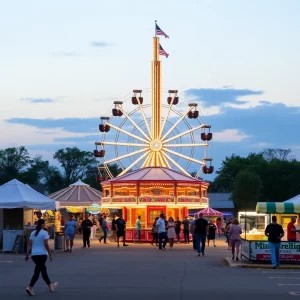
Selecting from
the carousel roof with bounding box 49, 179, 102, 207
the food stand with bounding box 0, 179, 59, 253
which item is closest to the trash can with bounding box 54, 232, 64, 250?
the food stand with bounding box 0, 179, 59, 253

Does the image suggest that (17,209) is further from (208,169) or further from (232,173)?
(232,173)

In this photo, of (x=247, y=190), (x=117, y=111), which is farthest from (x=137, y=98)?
(x=247, y=190)

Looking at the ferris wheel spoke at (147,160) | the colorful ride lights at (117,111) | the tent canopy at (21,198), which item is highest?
the colorful ride lights at (117,111)

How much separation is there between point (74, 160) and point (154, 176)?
106 meters

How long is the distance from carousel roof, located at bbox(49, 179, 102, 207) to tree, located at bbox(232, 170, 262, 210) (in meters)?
41.4

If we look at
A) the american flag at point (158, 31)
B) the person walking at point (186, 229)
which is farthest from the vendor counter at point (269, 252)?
the american flag at point (158, 31)

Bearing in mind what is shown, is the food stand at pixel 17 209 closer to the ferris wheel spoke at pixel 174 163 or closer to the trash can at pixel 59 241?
the trash can at pixel 59 241

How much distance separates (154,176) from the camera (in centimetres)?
5294

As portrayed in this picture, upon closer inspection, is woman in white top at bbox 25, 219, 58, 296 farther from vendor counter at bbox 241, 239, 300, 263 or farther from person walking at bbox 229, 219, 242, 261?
person walking at bbox 229, 219, 242, 261

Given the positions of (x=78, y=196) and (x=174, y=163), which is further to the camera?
(x=78, y=196)

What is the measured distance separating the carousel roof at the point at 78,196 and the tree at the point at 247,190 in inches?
1629

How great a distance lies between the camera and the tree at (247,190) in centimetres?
10794

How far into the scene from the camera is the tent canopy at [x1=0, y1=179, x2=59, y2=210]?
34.0 metres

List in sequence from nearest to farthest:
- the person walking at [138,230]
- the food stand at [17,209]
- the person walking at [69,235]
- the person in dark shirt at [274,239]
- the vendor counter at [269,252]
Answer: the person in dark shirt at [274,239] < the vendor counter at [269,252] < the food stand at [17,209] < the person walking at [69,235] < the person walking at [138,230]
